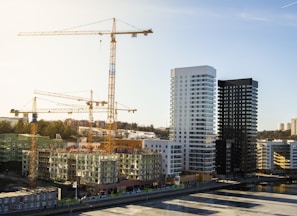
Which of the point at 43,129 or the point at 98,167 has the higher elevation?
the point at 43,129

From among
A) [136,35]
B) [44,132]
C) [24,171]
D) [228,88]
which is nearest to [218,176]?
[228,88]

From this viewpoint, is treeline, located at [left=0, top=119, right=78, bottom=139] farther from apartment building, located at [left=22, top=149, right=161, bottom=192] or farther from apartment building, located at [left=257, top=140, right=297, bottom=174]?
apartment building, located at [left=257, top=140, right=297, bottom=174]

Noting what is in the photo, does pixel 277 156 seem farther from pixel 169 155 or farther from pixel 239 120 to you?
pixel 169 155

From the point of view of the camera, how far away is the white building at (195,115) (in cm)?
8013

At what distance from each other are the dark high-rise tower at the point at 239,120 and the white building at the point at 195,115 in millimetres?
15983

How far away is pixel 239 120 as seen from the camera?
322ft

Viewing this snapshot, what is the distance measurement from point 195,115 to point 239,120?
1976 centimetres

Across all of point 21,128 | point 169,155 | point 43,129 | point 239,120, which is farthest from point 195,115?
point 43,129

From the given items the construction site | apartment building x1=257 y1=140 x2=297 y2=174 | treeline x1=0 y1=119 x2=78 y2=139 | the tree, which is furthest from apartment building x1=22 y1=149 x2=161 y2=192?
apartment building x1=257 y1=140 x2=297 y2=174

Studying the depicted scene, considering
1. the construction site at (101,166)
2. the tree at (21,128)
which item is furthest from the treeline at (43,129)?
the construction site at (101,166)

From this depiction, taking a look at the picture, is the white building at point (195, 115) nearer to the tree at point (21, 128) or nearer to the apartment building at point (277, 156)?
the apartment building at point (277, 156)

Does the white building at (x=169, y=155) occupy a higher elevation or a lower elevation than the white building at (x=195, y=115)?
lower

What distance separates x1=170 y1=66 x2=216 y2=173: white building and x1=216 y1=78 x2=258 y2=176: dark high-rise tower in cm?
1598

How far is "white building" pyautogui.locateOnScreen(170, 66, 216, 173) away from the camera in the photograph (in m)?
80.1
